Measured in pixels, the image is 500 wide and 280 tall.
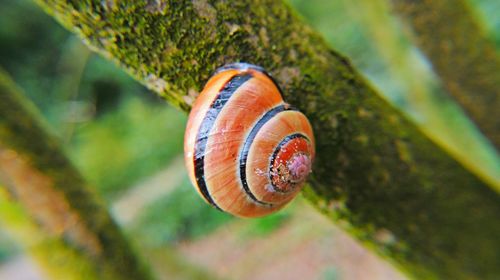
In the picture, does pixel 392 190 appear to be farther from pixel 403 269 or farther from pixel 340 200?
pixel 403 269

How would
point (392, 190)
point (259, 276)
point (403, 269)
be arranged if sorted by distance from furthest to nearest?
point (259, 276)
point (403, 269)
point (392, 190)

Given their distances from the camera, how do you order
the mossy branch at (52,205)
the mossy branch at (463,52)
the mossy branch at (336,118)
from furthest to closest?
the mossy branch at (463,52), the mossy branch at (52,205), the mossy branch at (336,118)

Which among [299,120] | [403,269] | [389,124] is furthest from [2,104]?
[403,269]

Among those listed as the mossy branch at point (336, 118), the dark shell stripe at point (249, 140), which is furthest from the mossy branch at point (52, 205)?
the dark shell stripe at point (249, 140)

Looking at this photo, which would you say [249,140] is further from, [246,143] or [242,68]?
[242,68]

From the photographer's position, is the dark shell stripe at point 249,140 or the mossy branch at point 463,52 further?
the mossy branch at point 463,52

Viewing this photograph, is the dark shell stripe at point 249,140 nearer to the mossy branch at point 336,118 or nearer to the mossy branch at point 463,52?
the mossy branch at point 336,118

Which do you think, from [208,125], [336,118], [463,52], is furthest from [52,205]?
[463,52]
